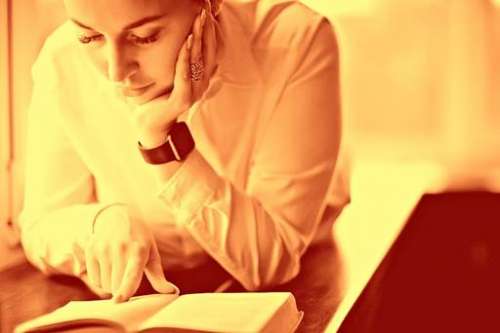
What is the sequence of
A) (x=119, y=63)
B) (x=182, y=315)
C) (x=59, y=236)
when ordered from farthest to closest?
(x=59, y=236)
(x=119, y=63)
(x=182, y=315)

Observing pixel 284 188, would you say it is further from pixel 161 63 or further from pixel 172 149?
pixel 161 63

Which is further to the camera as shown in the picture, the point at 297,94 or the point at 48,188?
the point at 48,188

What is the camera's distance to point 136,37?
1.64 m

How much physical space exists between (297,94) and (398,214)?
35 centimetres

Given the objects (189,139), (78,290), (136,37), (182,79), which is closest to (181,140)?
(189,139)

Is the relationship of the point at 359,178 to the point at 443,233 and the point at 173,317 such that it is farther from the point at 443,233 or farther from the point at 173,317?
the point at 173,317

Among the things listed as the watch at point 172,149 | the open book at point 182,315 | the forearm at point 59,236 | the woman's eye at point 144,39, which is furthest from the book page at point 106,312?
the woman's eye at point 144,39

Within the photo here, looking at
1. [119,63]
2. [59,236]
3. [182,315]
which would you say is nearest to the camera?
[182,315]

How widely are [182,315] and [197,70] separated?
52 cm

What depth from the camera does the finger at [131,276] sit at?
167cm

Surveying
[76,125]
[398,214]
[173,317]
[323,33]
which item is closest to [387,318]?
[398,214]

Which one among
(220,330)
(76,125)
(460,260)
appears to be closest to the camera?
(220,330)

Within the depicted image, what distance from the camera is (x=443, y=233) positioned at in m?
1.66

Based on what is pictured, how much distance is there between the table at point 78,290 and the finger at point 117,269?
2.8 inches
